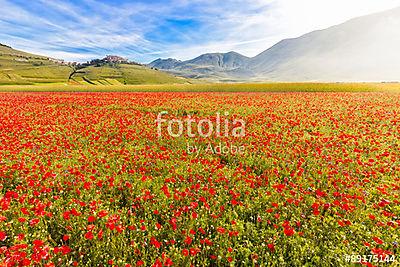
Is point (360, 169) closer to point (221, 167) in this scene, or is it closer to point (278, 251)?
point (221, 167)

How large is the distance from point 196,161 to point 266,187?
105 inches

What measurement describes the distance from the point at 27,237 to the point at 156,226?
7.60 ft

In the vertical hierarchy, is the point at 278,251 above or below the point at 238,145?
below

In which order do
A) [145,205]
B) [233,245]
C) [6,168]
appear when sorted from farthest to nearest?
[6,168]
[145,205]
[233,245]

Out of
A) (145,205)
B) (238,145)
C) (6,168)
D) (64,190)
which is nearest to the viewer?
(145,205)

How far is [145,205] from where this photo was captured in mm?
5289

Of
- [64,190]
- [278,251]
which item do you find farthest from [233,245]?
[64,190]

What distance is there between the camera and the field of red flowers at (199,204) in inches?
156

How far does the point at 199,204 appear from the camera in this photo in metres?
5.58

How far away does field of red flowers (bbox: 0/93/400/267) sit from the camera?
396cm

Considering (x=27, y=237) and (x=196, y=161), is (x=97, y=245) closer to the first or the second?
(x=27, y=237)

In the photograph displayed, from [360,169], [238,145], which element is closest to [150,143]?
[238,145]

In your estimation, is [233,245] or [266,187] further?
[266,187]

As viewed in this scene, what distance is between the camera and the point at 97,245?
4043mm
